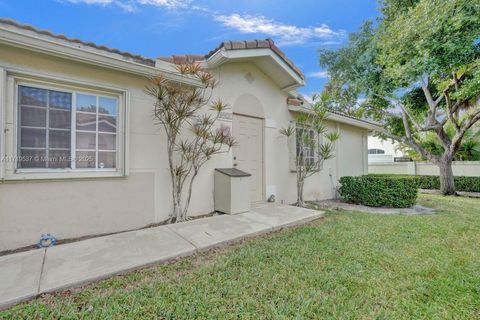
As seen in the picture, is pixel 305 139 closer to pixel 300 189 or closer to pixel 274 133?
pixel 274 133

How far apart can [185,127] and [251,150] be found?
231 cm

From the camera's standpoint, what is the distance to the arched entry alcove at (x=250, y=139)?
22.7 ft

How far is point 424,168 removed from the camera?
16812 mm

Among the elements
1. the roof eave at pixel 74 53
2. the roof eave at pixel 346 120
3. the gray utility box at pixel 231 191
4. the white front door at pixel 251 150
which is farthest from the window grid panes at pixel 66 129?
the roof eave at pixel 346 120

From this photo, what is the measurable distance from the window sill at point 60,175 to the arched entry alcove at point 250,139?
10.5 ft

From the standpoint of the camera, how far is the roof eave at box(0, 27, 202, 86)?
361 cm

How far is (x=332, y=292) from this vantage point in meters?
2.92

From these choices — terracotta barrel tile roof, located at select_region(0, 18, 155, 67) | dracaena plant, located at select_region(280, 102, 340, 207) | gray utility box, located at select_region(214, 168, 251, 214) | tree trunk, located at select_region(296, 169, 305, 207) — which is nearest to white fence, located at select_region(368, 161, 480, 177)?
dracaena plant, located at select_region(280, 102, 340, 207)

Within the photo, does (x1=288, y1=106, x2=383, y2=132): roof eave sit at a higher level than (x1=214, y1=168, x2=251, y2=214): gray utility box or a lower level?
higher

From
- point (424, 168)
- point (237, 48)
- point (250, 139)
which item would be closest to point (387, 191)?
point (250, 139)

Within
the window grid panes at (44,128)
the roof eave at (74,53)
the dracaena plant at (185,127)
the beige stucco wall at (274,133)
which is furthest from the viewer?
the beige stucco wall at (274,133)

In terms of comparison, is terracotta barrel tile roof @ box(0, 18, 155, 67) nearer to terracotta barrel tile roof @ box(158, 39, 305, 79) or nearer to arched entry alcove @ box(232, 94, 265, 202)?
terracotta barrel tile roof @ box(158, 39, 305, 79)

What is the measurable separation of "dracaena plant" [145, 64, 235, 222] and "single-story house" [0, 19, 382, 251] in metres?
0.25

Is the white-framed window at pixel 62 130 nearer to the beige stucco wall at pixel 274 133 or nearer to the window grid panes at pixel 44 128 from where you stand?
the window grid panes at pixel 44 128
